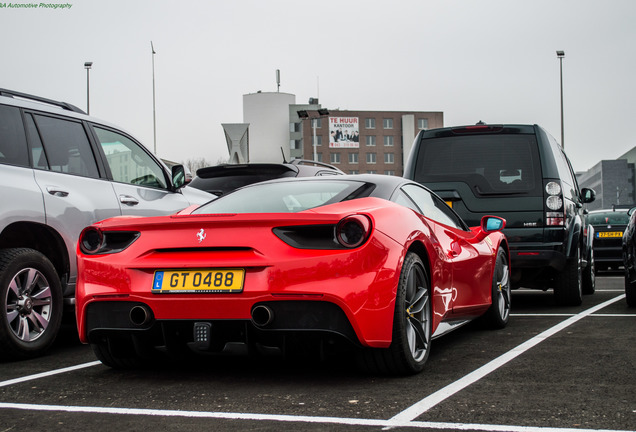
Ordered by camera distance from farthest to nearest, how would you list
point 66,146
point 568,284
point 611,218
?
point 611,218 < point 568,284 < point 66,146

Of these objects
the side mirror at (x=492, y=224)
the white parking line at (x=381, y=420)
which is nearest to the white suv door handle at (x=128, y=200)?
the white parking line at (x=381, y=420)

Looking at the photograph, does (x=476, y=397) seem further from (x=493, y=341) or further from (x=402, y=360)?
(x=493, y=341)

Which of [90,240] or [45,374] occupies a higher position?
[90,240]

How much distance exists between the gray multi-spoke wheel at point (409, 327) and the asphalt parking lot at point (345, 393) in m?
0.09

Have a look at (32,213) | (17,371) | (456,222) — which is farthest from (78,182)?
(456,222)

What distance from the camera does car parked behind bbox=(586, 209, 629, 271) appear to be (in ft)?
60.6

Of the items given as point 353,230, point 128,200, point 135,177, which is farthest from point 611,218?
point 353,230

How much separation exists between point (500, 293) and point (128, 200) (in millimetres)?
3352

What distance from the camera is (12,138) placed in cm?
615

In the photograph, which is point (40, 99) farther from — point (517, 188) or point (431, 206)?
point (517, 188)

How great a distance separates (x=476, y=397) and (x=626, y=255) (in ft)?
18.2

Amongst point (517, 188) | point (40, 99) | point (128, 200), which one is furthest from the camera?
point (517, 188)

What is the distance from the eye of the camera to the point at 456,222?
659cm

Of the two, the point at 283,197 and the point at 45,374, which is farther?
the point at 283,197
